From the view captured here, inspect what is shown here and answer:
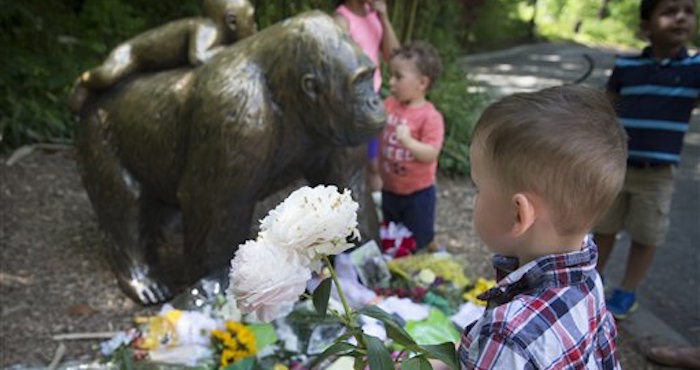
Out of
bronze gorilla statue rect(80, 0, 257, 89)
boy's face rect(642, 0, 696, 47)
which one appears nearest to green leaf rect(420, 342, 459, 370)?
bronze gorilla statue rect(80, 0, 257, 89)

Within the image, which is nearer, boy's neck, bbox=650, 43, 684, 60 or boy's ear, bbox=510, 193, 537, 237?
boy's ear, bbox=510, 193, 537, 237

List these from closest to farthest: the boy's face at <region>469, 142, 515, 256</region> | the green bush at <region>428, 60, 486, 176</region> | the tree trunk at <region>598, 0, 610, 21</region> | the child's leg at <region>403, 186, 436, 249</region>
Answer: the boy's face at <region>469, 142, 515, 256</region>
the child's leg at <region>403, 186, 436, 249</region>
the green bush at <region>428, 60, 486, 176</region>
the tree trunk at <region>598, 0, 610, 21</region>

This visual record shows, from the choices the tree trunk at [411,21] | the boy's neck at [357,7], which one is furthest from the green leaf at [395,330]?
the tree trunk at [411,21]

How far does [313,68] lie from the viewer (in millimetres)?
2400

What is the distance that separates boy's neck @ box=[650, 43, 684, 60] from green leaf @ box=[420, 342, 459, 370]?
7.44 feet

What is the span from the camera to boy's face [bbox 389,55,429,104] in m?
3.20

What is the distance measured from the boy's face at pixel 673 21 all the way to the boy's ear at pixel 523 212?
212 centimetres

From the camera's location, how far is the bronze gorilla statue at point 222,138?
7.93ft

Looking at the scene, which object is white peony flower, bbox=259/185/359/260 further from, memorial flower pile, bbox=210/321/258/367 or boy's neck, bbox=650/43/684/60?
boy's neck, bbox=650/43/684/60

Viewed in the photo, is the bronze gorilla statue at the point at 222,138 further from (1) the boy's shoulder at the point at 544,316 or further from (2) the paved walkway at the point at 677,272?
(2) the paved walkway at the point at 677,272

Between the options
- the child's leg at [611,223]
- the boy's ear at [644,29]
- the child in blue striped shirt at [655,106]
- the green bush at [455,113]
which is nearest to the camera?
the child in blue striped shirt at [655,106]

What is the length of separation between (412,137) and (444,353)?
2.15 metres

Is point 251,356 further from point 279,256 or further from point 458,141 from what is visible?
point 458,141

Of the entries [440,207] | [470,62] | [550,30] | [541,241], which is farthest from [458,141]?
[550,30]
